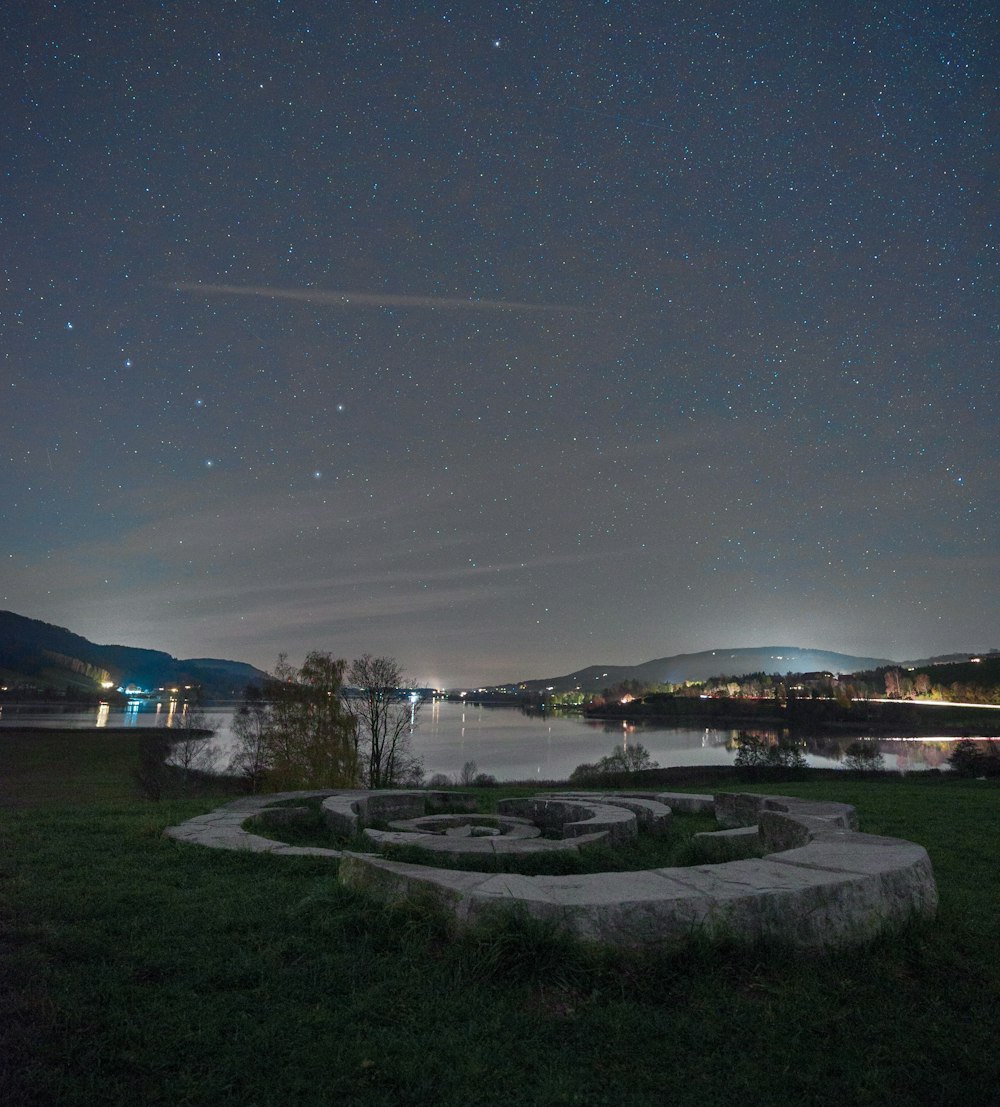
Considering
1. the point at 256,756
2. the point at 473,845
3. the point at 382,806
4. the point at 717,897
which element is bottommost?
the point at 256,756

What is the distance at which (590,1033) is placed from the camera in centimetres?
387

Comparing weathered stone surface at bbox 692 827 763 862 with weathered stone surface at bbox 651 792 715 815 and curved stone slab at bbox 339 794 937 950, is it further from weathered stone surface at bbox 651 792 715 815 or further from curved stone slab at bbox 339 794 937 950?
weathered stone surface at bbox 651 792 715 815

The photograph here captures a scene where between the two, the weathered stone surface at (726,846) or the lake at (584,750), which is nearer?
the weathered stone surface at (726,846)

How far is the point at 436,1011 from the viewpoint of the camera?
4.09 metres

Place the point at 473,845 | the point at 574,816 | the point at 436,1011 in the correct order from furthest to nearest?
the point at 574,816
the point at 473,845
the point at 436,1011

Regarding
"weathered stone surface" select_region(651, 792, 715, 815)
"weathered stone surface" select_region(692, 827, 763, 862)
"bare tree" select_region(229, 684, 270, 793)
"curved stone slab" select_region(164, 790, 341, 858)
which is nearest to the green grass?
"weathered stone surface" select_region(692, 827, 763, 862)

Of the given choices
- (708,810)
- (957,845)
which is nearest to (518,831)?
(708,810)

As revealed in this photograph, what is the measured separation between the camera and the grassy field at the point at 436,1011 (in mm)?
3357

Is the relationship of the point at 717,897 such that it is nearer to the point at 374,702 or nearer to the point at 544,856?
the point at 544,856

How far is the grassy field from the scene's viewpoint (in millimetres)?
3357

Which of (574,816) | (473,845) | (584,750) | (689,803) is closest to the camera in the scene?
(473,845)

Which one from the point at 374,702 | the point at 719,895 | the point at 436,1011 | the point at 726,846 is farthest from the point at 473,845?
the point at 374,702

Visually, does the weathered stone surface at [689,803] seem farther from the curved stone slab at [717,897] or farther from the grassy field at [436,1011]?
the curved stone slab at [717,897]

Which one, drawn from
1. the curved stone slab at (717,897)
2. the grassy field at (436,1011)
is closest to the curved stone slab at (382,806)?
the grassy field at (436,1011)
